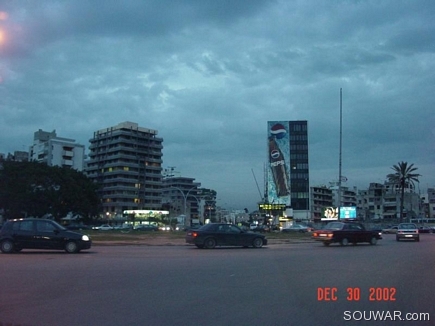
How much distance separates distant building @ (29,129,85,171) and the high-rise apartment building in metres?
7.67

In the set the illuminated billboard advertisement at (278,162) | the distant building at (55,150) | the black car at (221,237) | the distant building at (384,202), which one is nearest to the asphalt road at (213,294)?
the black car at (221,237)

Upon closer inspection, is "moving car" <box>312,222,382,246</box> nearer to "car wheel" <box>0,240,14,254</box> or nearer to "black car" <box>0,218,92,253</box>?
"black car" <box>0,218,92,253</box>

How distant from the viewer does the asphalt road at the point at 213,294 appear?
28.3ft

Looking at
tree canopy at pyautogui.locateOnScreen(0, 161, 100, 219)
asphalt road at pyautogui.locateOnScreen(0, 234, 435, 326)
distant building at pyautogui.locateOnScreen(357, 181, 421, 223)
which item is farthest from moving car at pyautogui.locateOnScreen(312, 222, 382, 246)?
distant building at pyautogui.locateOnScreen(357, 181, 421, 223)

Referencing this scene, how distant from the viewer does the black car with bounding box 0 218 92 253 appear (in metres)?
22.1

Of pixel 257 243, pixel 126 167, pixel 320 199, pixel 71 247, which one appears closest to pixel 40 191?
pixel 257 243

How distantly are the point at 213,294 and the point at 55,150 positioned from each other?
A: 126 meters

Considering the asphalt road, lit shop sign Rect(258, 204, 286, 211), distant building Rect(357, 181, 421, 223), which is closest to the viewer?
the asphalt road

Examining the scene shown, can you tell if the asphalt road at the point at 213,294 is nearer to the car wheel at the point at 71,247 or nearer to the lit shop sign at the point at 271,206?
the car wheel at the point at 71,247

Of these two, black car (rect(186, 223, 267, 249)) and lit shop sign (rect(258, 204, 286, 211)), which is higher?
lit shop sign (rect(258, 204, 286, 211))

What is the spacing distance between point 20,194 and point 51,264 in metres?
58.4

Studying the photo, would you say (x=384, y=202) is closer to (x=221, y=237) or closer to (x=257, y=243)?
(x=257, y=243)

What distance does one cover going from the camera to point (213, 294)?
10945 mm

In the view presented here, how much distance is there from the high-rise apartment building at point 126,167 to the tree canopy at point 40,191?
58.1m
